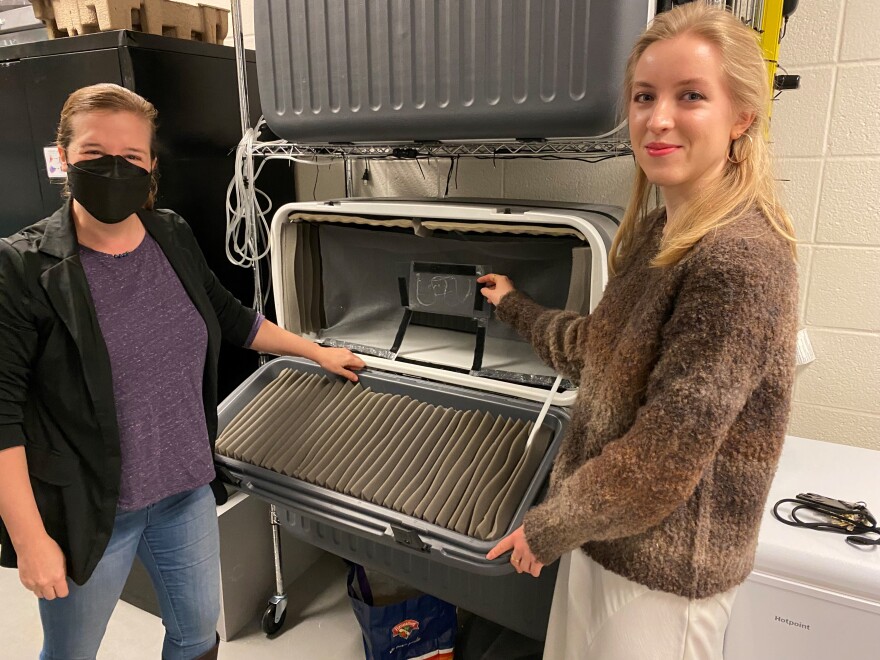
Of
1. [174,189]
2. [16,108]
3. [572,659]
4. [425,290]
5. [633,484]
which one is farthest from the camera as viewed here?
[16,108]

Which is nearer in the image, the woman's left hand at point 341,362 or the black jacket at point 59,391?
the black jacket at point 59,391

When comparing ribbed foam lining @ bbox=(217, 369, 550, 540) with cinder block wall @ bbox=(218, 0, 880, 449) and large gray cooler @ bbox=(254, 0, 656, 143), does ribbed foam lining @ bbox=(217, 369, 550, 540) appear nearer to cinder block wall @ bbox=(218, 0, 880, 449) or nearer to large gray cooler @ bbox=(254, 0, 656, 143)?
large gray cooler @ bbox=(254, 0, 656, 143)

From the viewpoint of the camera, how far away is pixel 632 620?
884mm

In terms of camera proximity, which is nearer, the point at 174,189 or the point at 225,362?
the point at 174,189

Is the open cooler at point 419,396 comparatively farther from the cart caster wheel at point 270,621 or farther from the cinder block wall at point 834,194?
the cinder block wall at point 834,194

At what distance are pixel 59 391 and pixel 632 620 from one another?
90cm

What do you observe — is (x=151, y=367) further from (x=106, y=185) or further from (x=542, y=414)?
(x=542, y=414)

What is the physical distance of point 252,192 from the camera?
146cm

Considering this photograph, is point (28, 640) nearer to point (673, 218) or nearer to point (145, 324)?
point (145, 324)

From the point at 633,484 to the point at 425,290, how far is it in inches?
26.5

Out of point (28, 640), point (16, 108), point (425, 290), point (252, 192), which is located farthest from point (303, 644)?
point (16, 108)

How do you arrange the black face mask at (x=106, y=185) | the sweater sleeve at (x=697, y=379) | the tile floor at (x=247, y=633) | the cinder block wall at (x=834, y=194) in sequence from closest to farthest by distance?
the sweater sleeve at (x=697, y=379), the black face mask at (x=106, y=185), the cinder block wall at (x=834, y=194), the tile floor at (x=247, y=633)

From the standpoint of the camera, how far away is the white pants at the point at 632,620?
0.85m

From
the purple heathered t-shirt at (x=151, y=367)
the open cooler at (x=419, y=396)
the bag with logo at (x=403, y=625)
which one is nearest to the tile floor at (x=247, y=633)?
the bag with logo at (x=403, y=625)
